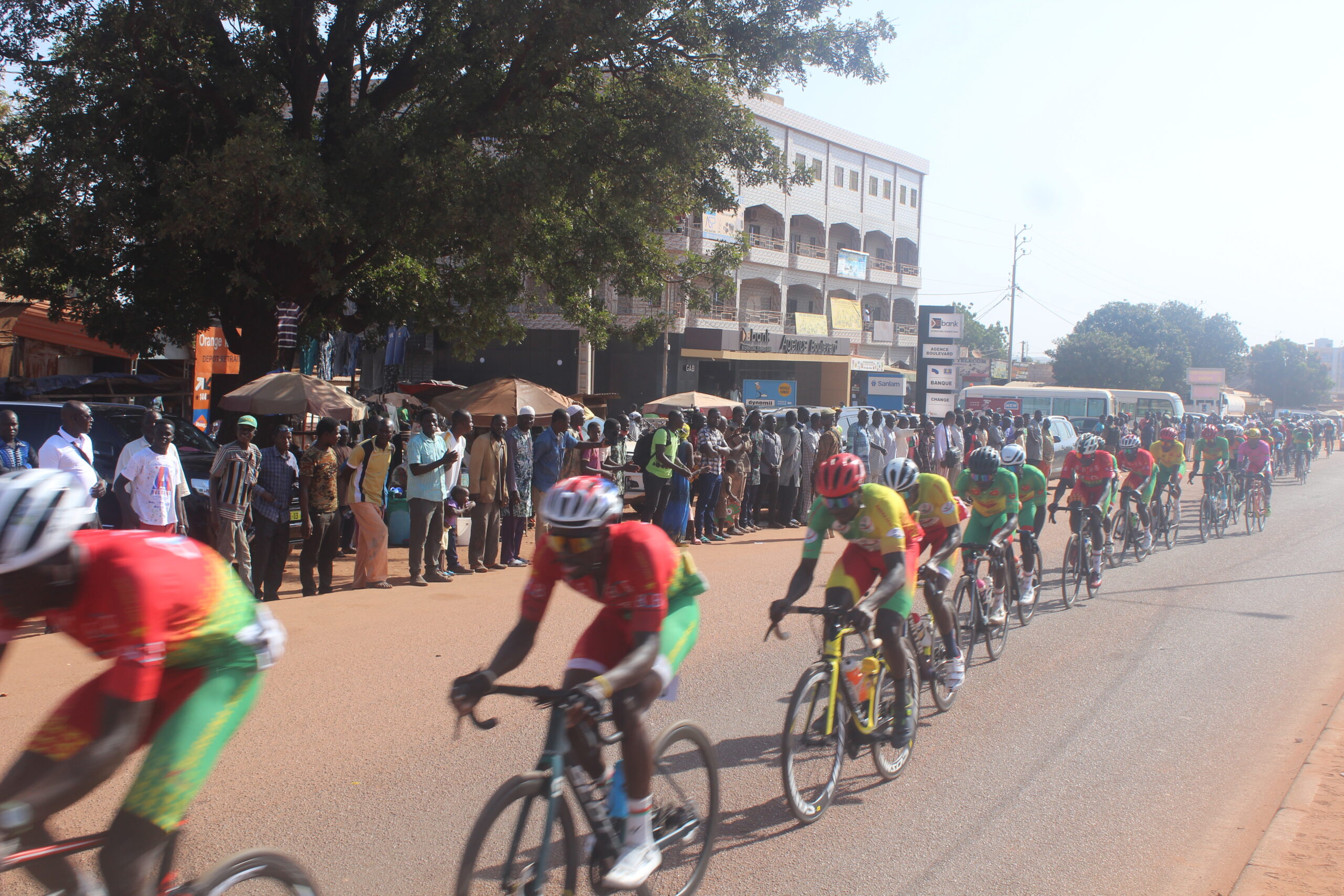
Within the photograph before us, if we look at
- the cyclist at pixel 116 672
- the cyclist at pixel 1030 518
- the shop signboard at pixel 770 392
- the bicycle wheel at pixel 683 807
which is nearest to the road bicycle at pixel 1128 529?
the cyclist at pixel 1030 518

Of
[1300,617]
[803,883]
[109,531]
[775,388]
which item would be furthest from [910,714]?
[775,388]

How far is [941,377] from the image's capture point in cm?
2817

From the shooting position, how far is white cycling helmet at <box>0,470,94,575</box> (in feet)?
8.27

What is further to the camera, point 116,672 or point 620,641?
point 620,641

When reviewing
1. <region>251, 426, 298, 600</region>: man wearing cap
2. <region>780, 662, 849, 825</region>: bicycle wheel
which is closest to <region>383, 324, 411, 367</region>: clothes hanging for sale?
<region>251, 426, 298, 600</region>: man wearing cap

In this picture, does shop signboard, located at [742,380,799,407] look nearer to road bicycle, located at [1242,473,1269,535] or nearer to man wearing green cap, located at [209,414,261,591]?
road bicycle, located at [1242,473,1269,535]

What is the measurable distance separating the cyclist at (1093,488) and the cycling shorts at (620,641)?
7962mm

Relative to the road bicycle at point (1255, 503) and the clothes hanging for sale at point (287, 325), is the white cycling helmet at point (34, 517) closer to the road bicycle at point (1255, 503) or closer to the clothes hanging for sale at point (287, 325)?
the clothes hanging for sale at point (287, 325)

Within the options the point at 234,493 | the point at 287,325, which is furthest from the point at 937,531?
the point at 287,325

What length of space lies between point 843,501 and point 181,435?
9734 mm

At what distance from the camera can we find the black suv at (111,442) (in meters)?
9.95

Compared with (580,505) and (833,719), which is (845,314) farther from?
(580,505)

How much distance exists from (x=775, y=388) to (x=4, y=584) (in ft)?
124

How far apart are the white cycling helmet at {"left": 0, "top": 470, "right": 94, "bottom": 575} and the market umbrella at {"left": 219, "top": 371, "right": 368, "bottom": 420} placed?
11.0 meters
